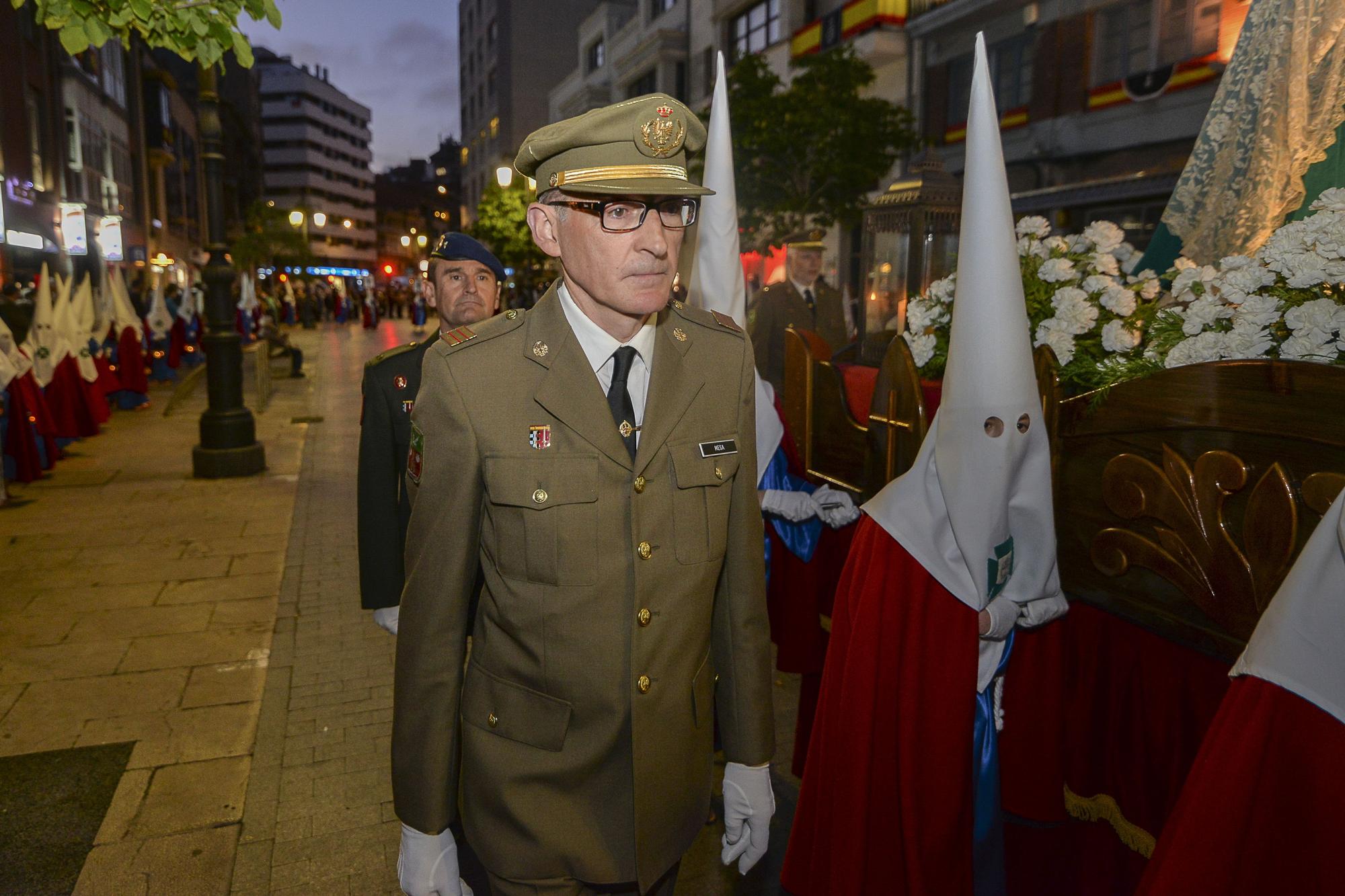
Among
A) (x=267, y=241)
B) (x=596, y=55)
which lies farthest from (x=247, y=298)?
(x=596, y=55)

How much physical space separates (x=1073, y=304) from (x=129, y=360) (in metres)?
15.1

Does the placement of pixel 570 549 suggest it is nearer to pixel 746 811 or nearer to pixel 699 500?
pixel 699 500

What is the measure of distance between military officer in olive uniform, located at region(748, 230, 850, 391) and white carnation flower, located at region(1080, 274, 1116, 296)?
345cm

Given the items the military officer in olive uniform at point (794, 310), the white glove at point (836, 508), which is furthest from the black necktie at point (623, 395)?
the military officer in olive uniform at point (794, 310)

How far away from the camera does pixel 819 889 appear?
2766 millimetres

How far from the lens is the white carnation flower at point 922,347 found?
3533mm

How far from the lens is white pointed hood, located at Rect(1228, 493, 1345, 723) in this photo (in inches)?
62.1

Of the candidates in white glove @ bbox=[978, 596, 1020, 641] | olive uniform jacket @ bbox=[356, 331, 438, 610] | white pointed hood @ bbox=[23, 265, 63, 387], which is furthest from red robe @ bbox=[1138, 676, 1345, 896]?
white pointed hood @ bbox=[23, 265, 63, 387]

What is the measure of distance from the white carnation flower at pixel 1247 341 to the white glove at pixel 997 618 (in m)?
0.87

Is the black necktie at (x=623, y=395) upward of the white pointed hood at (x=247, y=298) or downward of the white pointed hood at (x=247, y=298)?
downward

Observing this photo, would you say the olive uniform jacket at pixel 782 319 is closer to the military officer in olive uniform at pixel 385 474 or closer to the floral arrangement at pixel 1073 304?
the floral arrangement at pixel 1073 304

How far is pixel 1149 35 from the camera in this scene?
16266 millimetres

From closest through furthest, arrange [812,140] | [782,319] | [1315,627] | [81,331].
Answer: [1315,627], [782,319], [81,331], [812,140]

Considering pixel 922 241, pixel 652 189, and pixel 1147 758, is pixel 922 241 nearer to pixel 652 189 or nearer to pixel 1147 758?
pixel 1147 758
